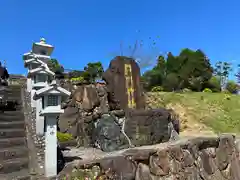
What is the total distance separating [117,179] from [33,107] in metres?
2.95

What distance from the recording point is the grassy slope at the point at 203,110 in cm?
1395

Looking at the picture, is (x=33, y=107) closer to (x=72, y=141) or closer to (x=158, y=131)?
(x=72, y=141)

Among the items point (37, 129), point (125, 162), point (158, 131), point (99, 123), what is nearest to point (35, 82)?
point (37, 129)

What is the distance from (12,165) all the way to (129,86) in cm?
618

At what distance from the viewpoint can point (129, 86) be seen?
945cm

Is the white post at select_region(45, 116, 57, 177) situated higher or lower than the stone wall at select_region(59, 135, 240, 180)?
higher

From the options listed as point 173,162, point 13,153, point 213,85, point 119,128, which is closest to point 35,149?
point 13,153

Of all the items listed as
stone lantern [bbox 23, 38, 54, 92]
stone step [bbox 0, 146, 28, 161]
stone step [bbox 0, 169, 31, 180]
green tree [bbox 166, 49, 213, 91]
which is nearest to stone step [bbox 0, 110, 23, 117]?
stone lantern [bbox 23, 38, 54, 92]

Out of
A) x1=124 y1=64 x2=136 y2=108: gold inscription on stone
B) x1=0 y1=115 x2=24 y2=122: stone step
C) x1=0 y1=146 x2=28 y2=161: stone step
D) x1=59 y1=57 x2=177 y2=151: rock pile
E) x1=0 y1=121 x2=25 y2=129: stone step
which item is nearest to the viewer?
x1=0 y1=146 x2=28 y2=161: stone step

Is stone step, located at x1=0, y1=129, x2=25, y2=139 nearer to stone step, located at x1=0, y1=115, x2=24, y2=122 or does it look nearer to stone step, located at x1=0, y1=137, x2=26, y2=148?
stone step, located at x1=0, y1=137, x2=26, y2=148

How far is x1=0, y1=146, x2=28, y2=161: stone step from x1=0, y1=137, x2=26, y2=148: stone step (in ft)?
0.54

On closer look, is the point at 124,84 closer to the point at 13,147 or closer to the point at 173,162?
the point at 173,162

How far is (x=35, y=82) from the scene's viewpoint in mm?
5695

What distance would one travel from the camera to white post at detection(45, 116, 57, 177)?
3973mm
